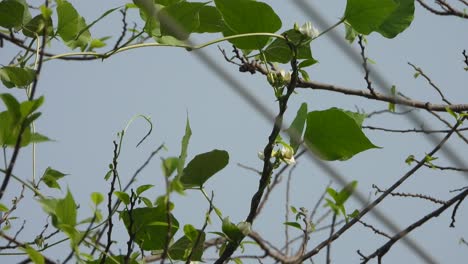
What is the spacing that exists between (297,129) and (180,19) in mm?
159

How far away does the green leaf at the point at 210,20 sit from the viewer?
2.04ft

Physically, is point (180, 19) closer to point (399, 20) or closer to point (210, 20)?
point (210, 20)

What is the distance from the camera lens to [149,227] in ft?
1.92

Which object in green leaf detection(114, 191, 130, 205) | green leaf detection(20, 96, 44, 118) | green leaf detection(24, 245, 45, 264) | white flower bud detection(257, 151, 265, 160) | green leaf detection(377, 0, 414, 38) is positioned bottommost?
green leaf detection(114, 191, 130, 205)

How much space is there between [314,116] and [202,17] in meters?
0.16

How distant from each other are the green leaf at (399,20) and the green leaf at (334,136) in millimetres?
A: 174

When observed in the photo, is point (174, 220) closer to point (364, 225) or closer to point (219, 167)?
point (219, 167)

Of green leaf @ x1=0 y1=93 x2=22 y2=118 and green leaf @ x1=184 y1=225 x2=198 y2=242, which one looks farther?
green leaf @ x1=184 y1=225 x2=198 y2=242

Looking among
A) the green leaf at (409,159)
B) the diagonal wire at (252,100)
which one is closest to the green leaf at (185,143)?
the diagonal wire at (252,100)

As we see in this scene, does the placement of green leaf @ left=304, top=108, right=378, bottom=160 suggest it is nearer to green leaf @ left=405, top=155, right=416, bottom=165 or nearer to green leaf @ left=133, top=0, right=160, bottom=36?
green leaf @ left=133, top=0, right=160, bottom=36

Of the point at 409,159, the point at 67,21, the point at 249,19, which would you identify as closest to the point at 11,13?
the point at 67,21

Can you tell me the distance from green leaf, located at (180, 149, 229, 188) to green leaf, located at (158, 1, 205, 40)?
0.12 meters

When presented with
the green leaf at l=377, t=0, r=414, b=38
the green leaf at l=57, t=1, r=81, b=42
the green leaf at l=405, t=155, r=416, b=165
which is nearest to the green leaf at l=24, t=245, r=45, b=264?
the green leaf at l=57, t=1, r=81, b=42

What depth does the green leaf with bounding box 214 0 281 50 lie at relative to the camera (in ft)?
1.90
